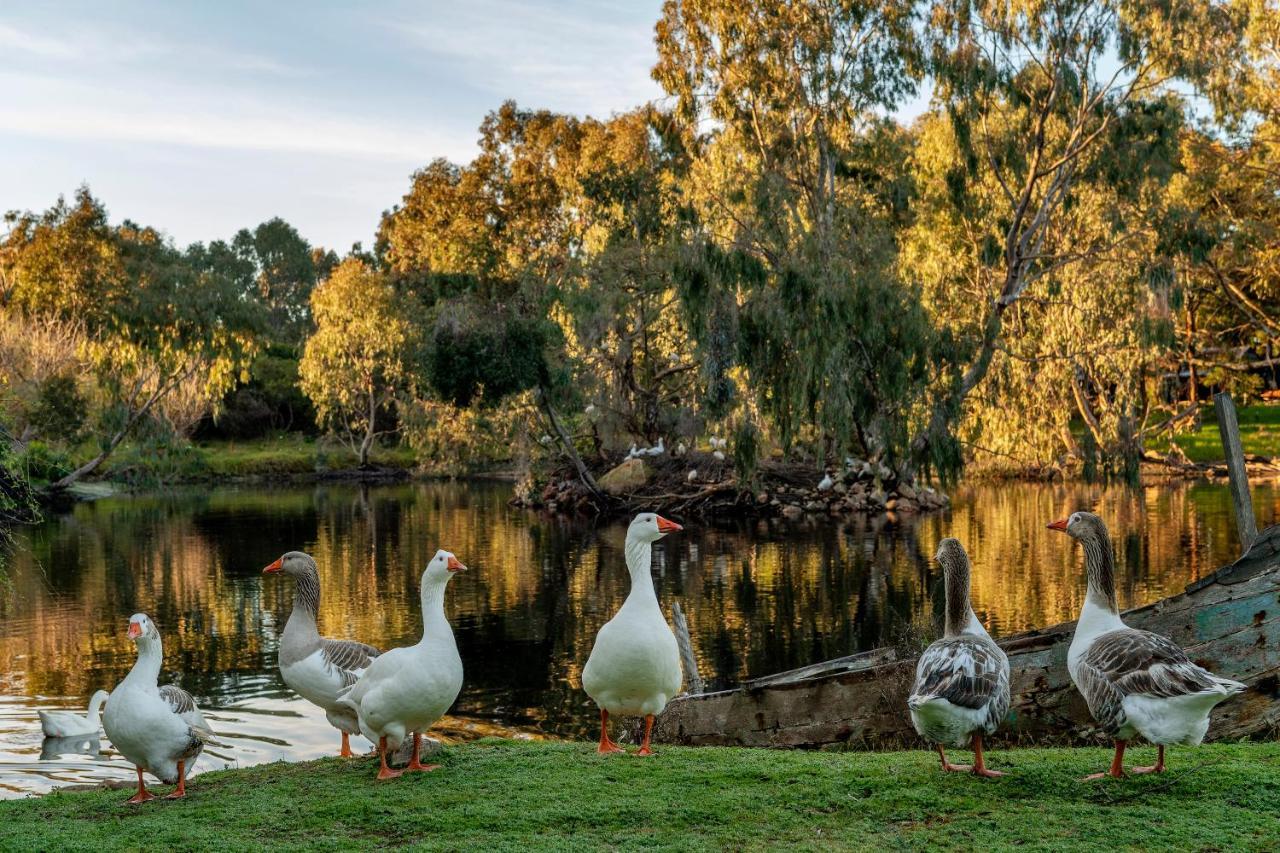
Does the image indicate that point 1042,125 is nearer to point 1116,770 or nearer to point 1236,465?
point 1236,465

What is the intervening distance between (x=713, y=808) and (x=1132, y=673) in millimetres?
2425

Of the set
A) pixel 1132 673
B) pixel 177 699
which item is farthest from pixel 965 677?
pixel 177 699

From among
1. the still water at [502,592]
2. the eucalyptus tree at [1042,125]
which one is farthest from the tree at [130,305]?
the eucalyptus tree at [1042,125]

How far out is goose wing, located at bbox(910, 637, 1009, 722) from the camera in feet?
20.9

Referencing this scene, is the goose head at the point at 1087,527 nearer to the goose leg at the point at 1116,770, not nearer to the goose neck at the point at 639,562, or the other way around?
the goose leg at the point at 1116,770

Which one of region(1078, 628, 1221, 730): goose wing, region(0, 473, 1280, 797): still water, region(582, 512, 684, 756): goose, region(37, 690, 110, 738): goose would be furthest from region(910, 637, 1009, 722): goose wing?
region(37, 690, 110, 738): goose

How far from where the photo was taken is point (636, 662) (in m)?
7.82

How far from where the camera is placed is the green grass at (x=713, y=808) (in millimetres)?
5855

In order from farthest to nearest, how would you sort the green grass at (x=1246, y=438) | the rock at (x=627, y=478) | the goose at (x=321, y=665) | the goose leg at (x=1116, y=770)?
the green grass at (x=1246, y=438) → the rock at (x=627, y=478) → the goose at (x=321, y=665) → the goose leg at (x=1116, y=770)

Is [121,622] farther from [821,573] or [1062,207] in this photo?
[1062,207]

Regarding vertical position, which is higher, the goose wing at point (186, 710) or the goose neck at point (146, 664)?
the goose neck at point (146, 664)

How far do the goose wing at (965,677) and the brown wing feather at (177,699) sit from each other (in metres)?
4.93

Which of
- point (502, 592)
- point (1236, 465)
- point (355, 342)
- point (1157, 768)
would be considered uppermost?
point (355, 342)

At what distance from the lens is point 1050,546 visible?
2814 centimetres
